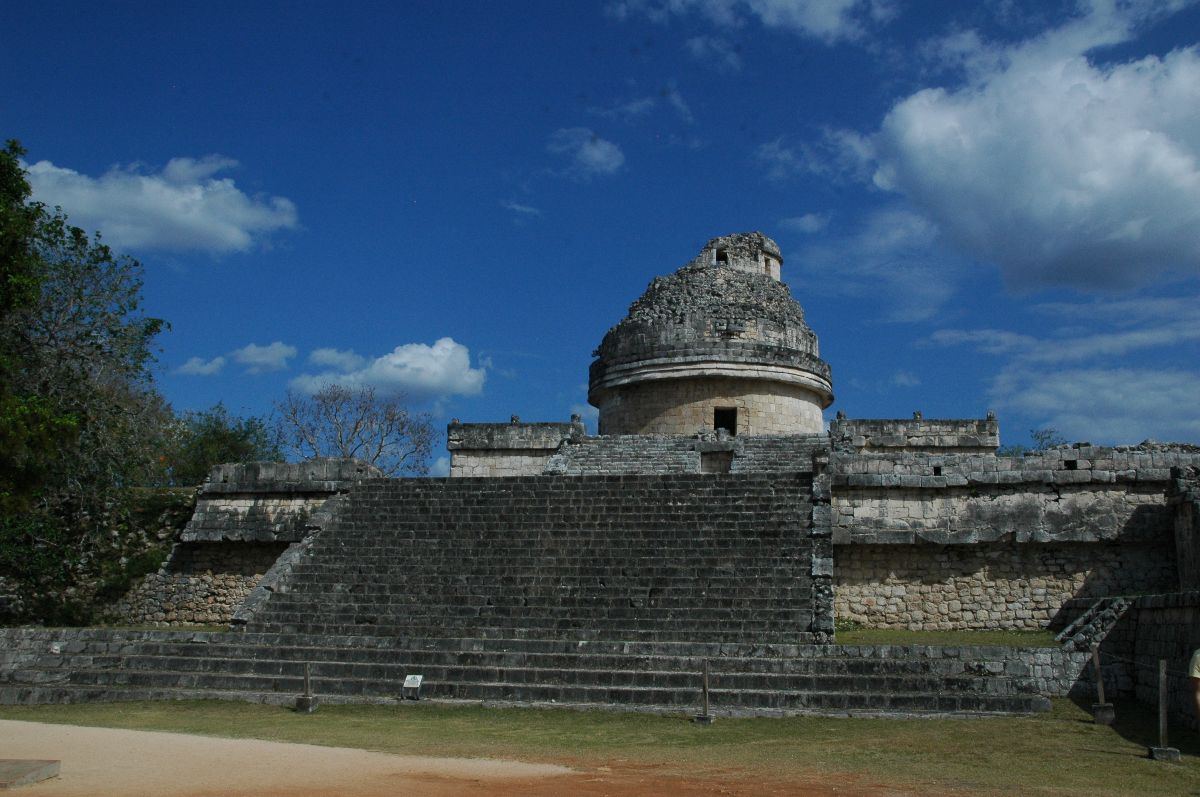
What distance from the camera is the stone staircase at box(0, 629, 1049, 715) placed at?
9.72m

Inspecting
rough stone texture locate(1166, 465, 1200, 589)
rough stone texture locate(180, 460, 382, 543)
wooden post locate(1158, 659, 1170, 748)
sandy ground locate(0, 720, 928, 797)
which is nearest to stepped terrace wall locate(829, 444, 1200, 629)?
rough stone texture locate(1166, 465, 1200, 589)

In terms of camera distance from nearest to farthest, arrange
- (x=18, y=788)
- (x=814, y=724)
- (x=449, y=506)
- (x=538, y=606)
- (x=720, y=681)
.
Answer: (x=18, y=788) < (x=814, y=724) < (x=720, y=681) < (x=538, y=606) < (x=449, y=506)

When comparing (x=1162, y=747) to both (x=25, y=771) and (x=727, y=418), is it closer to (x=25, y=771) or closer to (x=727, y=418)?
(x=25, y=771)

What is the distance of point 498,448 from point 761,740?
13.6 meters

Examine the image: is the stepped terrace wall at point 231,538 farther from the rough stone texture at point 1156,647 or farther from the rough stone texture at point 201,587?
the rough stone texture at point 1156,647

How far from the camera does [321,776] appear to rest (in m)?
6.53

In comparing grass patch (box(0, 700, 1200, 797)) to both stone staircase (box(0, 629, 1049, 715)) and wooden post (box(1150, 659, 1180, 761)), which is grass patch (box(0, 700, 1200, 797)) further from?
stone staircase (box(0, 629, 1049, 715))

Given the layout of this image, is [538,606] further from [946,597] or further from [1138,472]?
[1138,472]

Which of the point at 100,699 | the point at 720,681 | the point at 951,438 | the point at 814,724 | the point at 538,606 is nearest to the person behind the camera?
the point at 814,724

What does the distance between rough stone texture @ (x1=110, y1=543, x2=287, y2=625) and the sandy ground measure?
25.9 feet

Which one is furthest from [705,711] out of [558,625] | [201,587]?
[201,587]

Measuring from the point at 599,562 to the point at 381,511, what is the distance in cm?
393

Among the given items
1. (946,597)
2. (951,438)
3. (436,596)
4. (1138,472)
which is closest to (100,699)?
(436,596)

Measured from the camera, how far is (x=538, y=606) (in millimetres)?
12141
